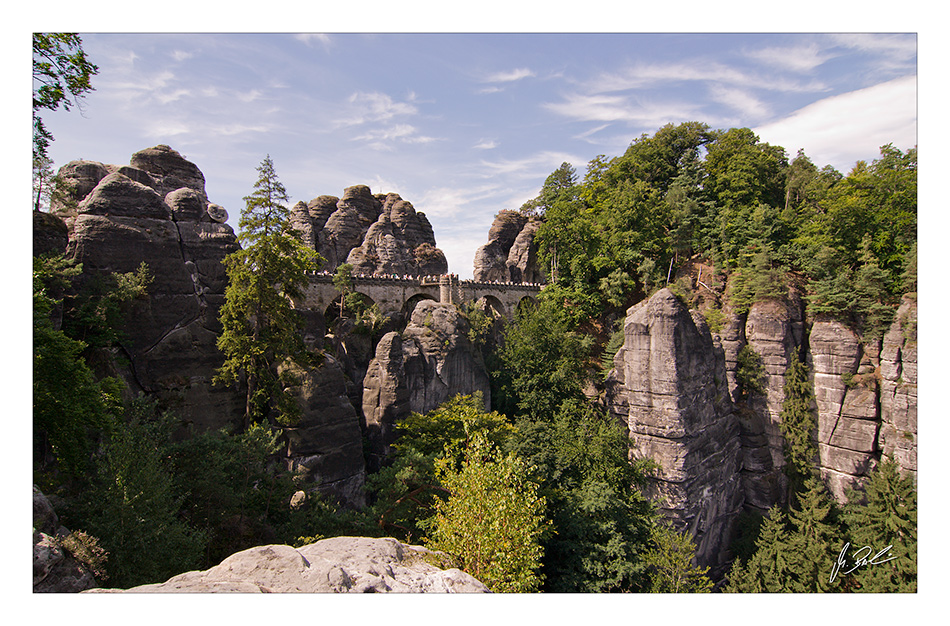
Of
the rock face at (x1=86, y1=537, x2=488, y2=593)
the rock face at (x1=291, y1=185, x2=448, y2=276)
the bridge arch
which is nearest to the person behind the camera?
the rock face at (x1=86, y1=537, x2=488, y2=593)

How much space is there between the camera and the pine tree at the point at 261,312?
52.5ft

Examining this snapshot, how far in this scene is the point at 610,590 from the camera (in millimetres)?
15703

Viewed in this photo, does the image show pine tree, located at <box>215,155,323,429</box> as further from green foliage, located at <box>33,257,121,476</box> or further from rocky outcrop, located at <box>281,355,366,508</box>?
green foliage, located at <box>33,257,121,476</box>

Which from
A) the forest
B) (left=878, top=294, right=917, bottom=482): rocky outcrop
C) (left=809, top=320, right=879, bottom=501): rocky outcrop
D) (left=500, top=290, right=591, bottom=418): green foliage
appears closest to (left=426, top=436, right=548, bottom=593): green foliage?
the forest

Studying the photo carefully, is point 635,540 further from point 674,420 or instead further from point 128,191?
point 128,191

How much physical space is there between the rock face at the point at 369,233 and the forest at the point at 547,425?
1379 cm

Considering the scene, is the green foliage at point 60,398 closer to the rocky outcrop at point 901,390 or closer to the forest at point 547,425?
the forest at point 547,425

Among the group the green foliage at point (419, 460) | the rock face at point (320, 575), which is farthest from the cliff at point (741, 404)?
the rock face at point (320, 575)

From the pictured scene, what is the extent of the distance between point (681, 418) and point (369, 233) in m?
31.5

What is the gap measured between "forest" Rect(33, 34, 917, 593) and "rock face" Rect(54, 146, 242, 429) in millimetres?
865

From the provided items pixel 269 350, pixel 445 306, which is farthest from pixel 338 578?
pixel 445 306

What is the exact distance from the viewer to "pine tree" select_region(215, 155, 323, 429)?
52.5 ft
